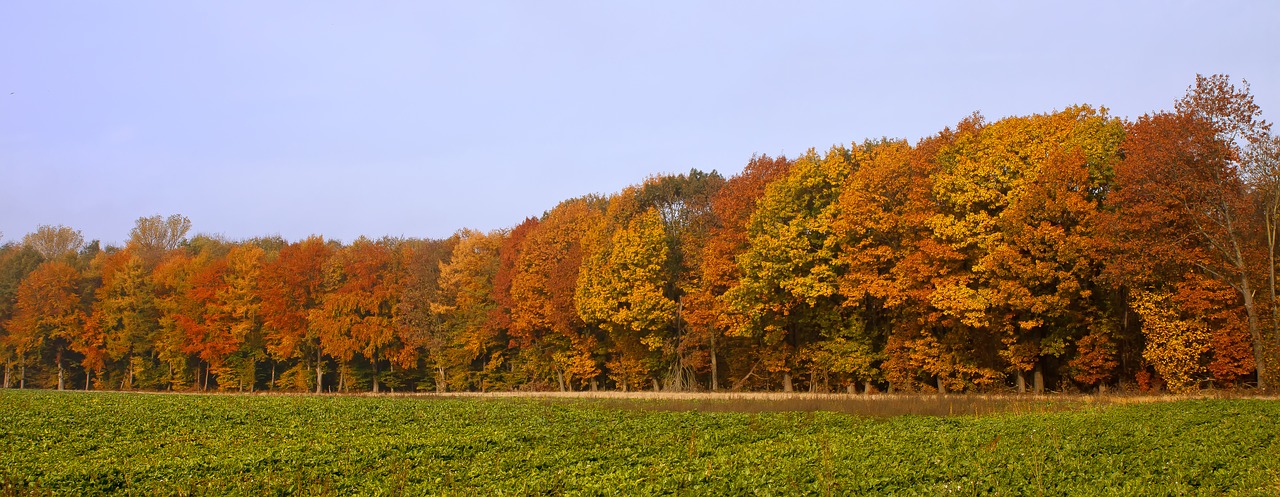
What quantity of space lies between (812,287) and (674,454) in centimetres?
2407

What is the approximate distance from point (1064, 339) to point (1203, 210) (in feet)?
23.0

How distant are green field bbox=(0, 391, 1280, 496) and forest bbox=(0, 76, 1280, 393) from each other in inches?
382

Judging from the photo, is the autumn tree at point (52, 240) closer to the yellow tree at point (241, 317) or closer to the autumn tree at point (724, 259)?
the yellow tree at point (241, 317)

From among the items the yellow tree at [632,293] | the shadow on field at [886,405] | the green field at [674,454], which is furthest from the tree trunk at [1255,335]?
the yellow tree at [632,293]

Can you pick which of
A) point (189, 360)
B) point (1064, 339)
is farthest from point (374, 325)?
point (1064, 339)

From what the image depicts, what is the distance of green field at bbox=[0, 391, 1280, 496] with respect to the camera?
11.9 meters

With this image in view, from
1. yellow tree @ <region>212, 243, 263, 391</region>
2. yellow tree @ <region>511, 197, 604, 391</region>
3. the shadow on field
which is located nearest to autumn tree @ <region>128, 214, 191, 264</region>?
yellow tree @ <region>212, 243, 263, 391</region>

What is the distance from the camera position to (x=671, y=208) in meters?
54.4

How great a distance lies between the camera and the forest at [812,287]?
30.0m

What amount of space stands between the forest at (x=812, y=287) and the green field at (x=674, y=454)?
9715mm

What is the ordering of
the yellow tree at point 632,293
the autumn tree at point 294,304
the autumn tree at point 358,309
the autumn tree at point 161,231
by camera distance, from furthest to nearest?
the autumn tree at point 161,231 → the autumn tree at point 294,304 → the autumn tree at point 358,309 → the yellow tree at point 632,293

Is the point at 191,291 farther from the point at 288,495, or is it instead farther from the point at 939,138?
the point at 288,495

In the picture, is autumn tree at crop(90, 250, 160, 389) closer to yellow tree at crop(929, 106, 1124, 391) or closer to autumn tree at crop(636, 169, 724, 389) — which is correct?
autumn tree at crop(636, 169, 724, 389)

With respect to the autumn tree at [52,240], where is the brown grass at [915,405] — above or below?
below
